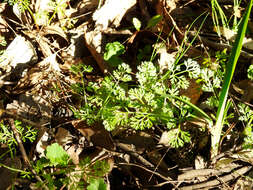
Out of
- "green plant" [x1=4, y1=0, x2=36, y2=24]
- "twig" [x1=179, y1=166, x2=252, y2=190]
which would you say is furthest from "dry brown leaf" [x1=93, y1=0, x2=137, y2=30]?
"twig" [x1=179, y1=166, x2=252, y2=190]

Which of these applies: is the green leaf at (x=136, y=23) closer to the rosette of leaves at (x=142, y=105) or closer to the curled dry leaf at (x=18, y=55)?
the rosette of leaves at (x=142, y=105)

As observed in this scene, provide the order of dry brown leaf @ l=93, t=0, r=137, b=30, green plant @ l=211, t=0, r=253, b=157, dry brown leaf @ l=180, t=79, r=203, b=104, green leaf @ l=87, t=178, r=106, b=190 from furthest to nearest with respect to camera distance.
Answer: dry brown leaf @ l=93, t=0, r=137, b=30, dry brown leaf @ l=180, t=79, r=203, b=104, green leaf @ l=87, t=178, r=106, b=190, green plant @ l=211, t=0, r=253, b=157

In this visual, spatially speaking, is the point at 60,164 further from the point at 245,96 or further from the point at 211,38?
the point at 211,38

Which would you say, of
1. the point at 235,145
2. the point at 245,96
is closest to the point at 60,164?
the point at 235,145

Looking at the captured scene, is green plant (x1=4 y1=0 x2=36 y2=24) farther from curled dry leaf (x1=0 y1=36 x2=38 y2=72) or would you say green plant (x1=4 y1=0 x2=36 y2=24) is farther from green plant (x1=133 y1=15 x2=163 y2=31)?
green plant (x1=133 y1=15 x2=163 y2=31)

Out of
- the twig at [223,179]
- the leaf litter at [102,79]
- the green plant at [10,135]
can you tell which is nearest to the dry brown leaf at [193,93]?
the leaf litter at [102,79]

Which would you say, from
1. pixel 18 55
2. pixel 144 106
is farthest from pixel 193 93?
pixel 18 55
